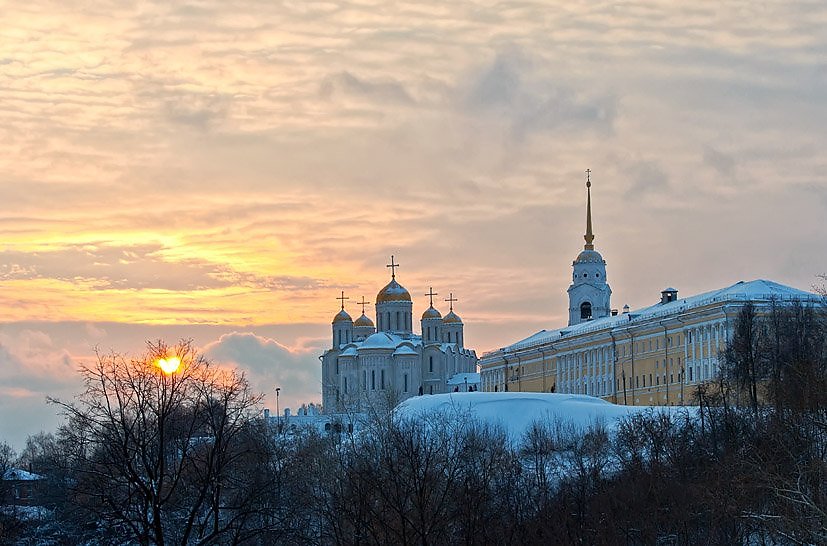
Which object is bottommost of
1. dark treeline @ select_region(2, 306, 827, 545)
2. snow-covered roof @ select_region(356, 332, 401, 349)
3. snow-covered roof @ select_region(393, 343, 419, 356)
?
dark treeline @ select_region(2, 306, 827, 545)

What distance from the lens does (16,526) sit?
6894 cm

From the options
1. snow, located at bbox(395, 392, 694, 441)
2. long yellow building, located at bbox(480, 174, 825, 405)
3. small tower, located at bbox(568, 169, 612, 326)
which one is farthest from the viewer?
small tower, located at bbox(568, 169, 612, 326)

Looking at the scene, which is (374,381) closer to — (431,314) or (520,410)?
(431,314)

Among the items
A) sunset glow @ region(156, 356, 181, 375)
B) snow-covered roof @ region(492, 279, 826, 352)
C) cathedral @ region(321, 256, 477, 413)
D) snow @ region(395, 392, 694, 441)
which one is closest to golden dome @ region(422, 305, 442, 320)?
cathedral @ region(321, 256, 477, 413)

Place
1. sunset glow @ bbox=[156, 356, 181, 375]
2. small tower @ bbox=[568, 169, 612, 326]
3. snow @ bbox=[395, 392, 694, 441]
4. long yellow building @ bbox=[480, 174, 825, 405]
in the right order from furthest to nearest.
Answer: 1. small tower @ bbox=[568, 169, 612, 326]
2. long yellow building @ bbox=[480, 174, 825, 405]
3. snow @ bbox=[395, 392, 694, 441]
4. sunset glow @ bbox=[156, 356, 181, 375]

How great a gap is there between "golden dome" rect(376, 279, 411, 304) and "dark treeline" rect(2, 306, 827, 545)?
266 ft

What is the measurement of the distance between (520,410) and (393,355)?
73.1 m

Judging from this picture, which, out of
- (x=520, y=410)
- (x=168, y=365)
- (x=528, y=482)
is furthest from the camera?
(x=520, y=410)

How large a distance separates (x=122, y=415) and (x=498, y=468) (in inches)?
1683

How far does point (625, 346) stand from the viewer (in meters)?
136

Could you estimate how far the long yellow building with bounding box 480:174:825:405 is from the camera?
118 metres

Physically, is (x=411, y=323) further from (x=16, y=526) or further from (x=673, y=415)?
(x=16, y=526)

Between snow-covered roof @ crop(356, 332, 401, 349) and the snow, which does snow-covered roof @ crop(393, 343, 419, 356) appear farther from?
the snow

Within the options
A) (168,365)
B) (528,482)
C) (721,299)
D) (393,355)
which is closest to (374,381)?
(393,355)
